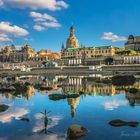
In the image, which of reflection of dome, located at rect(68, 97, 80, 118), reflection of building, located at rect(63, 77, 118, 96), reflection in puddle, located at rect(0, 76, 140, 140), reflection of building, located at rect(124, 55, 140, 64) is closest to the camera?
reflection in puddle, located at rect(0, 76, 140, 140)

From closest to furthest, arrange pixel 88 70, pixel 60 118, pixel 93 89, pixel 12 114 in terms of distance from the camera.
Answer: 1. pixel 60 118
2. pixel 12 114
3. pixel 93 89
4. pixel 88 70

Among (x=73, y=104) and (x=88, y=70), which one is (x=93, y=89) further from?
(x=88, y=70)

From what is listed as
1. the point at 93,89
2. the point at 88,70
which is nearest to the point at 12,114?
the point at 93,89

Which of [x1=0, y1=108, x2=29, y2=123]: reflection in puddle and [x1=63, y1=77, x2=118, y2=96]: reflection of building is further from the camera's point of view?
[x1=63, y1=77, x2=118, y2=96]: reflection of building

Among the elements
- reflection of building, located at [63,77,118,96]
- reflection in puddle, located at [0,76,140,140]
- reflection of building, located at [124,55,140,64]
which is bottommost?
Result: reflection in puddle, located at [0,76,140,140]

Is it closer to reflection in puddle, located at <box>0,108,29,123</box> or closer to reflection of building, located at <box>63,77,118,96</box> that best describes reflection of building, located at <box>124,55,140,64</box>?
reflection of building, located at <box>63,77,118,96</box>

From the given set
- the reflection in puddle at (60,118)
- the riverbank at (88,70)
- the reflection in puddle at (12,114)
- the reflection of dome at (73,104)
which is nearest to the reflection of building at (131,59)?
the riverbank at (88,70)

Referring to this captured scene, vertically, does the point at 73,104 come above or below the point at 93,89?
below

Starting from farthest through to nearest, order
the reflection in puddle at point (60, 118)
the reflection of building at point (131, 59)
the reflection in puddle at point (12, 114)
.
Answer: the reflection of building at point (131, 59), the reflection in puddle at point (12, 114), the reflection in puddle at point (60, 118)

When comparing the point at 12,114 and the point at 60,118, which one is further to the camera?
the point at 12,114

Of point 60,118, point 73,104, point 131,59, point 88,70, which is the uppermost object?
point 131,59

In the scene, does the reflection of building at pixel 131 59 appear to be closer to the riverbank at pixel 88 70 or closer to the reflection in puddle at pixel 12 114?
the riverbank at pixel 88 70

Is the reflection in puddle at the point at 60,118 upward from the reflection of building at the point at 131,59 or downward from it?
downward

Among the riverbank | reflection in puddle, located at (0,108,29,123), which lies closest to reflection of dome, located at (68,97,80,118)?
reflection in puddle, located at (0,108,29,123)
